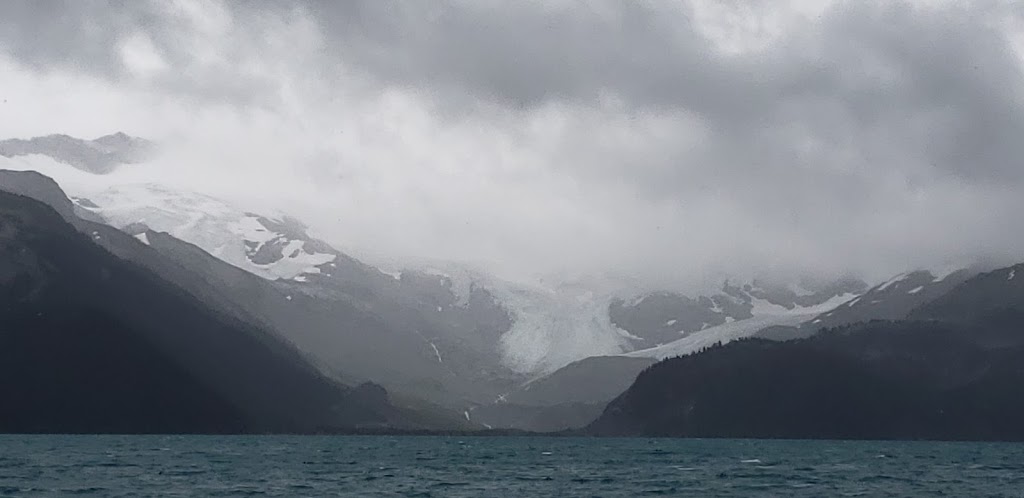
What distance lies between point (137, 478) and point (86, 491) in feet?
79.9

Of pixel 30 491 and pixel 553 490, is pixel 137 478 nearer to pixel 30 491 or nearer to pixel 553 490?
pixel 30 491

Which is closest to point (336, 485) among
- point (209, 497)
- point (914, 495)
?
point (209, 497)

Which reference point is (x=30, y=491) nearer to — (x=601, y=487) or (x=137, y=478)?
(x=137, y=478)

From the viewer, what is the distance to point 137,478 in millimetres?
194750

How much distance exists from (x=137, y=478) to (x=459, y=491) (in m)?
42.3

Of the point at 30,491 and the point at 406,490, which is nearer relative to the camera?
the point at 30,491

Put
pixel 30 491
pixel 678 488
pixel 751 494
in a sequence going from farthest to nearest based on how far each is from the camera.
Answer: pixel 678 488
pixel 751 494
pixel 30 491

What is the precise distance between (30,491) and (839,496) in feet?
288

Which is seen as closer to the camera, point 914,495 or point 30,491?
point 30,491

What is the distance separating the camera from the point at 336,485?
188m

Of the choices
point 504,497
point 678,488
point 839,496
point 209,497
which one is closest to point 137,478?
point 209,497

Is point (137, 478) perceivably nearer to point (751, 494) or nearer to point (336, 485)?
point (336, 485)

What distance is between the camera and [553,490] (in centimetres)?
18638

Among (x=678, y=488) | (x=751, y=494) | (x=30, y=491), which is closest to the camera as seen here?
(x=30, y=491)
